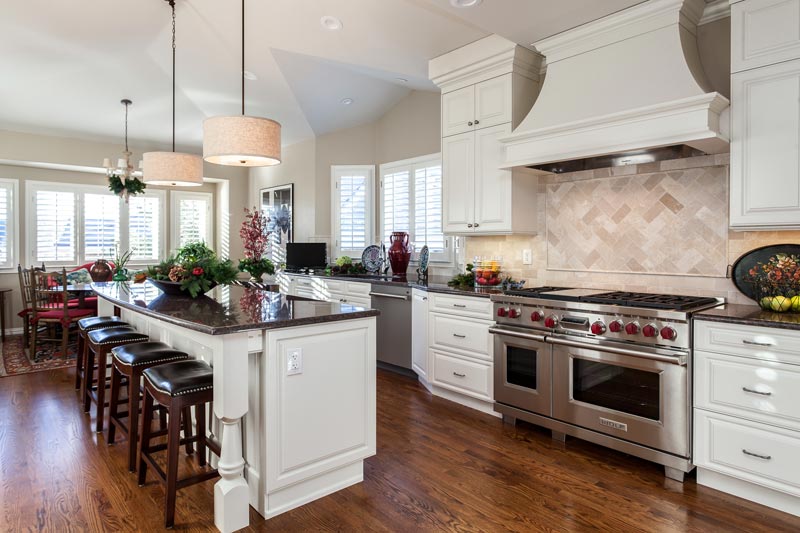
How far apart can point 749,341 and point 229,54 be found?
5175mm

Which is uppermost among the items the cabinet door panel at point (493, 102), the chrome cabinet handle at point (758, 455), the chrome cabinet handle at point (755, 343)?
the cabinet door panel at point (493, 102)

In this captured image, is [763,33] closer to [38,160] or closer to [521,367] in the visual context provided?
[521,367]

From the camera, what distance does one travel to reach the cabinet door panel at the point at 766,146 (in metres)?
2.54

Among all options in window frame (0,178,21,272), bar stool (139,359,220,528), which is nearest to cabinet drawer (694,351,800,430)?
bar stool (139,359,220,528)

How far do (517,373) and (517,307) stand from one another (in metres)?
0.47

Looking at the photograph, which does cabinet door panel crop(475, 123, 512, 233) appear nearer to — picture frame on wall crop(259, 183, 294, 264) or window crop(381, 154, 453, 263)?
window crop(381, 154, 453, 263)

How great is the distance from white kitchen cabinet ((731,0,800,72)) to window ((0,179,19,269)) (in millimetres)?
8464

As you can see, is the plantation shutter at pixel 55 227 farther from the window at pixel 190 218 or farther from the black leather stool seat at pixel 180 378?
the black leather stool seat at pixel 180 378

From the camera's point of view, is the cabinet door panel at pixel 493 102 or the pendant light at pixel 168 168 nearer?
the pendant light at pixel 168 168

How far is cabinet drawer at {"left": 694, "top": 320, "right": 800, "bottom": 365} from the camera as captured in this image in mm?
2301

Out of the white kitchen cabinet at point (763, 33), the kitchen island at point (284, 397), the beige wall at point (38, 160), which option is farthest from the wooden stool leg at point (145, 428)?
the beige wall at point (38, 160)

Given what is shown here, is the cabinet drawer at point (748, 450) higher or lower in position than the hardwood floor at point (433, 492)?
higher

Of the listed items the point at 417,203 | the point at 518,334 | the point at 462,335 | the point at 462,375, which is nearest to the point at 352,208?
the point at 417,203

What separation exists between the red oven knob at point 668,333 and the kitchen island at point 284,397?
1595 millimetres
